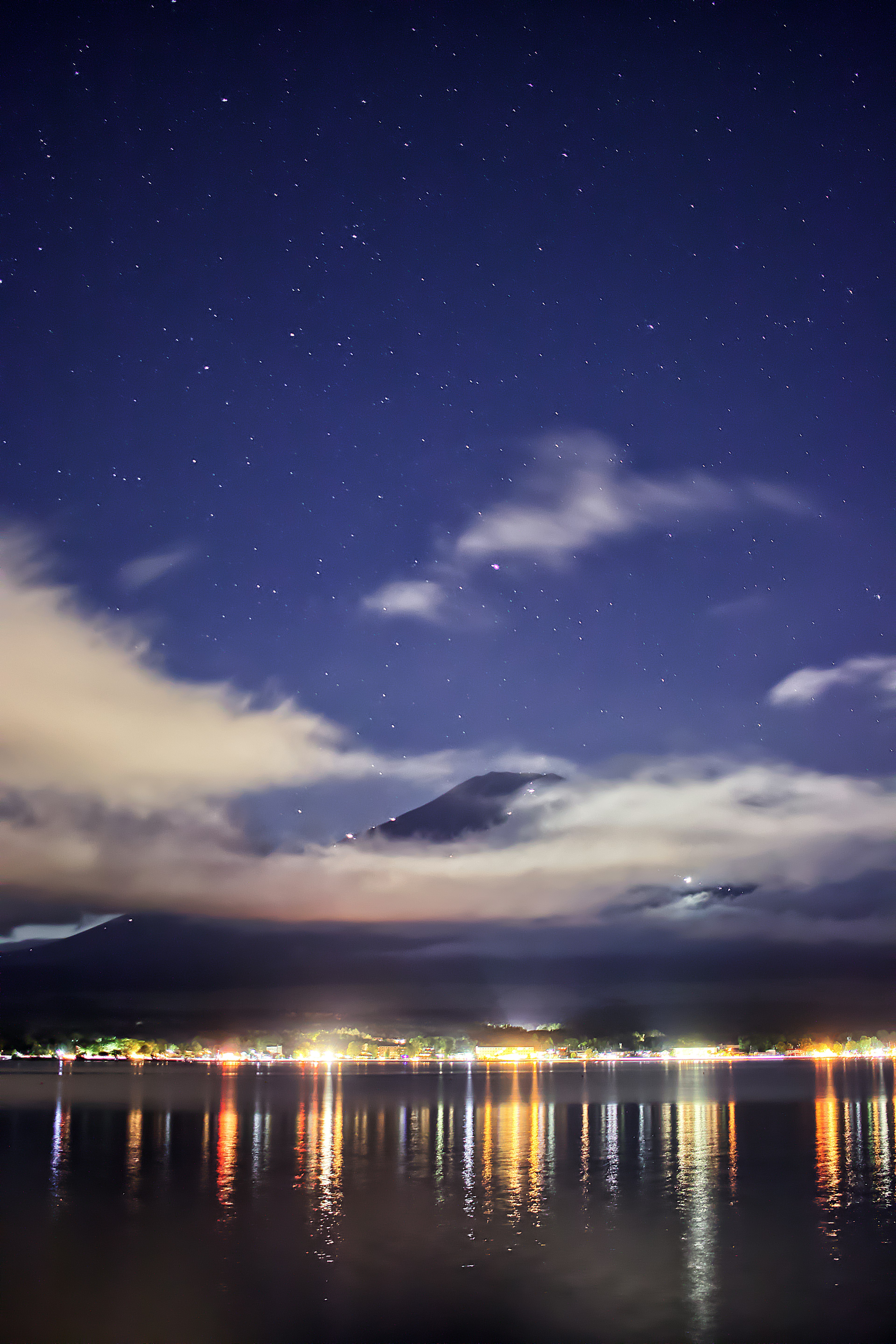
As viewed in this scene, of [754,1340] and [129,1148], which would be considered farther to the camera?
[129,1148]

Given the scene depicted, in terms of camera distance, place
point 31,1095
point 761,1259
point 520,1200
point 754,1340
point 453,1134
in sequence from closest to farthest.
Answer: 1. point 754,1340
2. point 761,1259
3. point 520,1200
4. point 453,1134
5. point 31,1095

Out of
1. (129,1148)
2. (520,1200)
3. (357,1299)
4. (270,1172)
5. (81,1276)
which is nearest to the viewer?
(357,1299)

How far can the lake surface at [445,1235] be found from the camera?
2431cm

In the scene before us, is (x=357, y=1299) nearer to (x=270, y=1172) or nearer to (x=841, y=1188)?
(x=270, y=1172)

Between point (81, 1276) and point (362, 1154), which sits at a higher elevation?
point (81, 1276)

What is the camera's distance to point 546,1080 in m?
179

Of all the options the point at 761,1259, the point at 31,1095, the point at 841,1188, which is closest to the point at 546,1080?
the point at 31,1095

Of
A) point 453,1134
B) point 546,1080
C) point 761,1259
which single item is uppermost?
point 761,1259

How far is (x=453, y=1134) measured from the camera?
221 ft

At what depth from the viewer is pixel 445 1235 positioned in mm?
33125

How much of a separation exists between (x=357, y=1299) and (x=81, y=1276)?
734cm

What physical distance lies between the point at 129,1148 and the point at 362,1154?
43.5 feet

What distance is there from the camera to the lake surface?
24.3 meters

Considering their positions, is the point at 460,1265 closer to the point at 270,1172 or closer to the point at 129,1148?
the point at 270,1172
